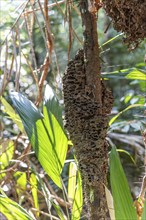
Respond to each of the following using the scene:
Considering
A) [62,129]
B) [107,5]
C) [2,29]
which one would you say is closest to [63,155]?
[62,129]

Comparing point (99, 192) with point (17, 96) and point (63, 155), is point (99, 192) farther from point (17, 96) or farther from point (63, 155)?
point (17, 96)

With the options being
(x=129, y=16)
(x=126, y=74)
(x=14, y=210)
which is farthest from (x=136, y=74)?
(x=14, y=210)

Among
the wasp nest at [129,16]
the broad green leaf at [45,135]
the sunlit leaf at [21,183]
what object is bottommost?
the sunlit leaf at [21,183]

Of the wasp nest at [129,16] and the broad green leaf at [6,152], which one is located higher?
the wasp nest at [129,16]

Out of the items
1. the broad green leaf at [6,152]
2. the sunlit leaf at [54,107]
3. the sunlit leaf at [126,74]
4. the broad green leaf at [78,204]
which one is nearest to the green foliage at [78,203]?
the broad green leaf at [78,204]

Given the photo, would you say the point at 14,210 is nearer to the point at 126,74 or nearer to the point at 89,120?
the point at 89,120

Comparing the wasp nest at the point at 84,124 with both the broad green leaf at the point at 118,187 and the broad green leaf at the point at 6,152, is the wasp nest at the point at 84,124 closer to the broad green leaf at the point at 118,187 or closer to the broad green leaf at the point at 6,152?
the broad green leaf at the point at 118,187
